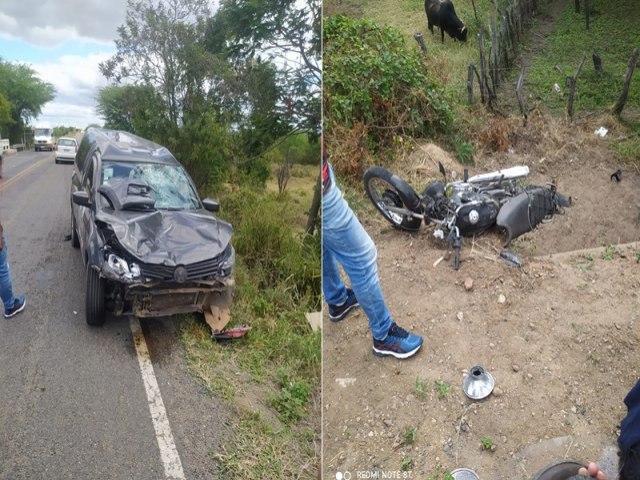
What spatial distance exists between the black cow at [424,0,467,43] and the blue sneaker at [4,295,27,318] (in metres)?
1.53

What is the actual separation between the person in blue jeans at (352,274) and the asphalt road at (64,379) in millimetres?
444

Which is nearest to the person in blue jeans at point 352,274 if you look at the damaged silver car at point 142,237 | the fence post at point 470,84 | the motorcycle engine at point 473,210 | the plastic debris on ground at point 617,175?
the damaged silver car at point 142,237

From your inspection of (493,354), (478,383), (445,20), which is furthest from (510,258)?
(445,20)

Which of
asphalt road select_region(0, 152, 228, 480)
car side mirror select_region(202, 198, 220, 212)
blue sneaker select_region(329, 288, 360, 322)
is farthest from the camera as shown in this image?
blue sneaker select_region(329, 288, 360, 322)

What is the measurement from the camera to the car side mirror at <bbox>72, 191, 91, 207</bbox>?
118 cm

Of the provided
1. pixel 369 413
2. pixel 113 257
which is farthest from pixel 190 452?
pixel 369 413

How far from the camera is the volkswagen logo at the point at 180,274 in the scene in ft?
4.19

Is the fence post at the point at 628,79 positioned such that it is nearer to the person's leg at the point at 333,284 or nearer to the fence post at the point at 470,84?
the fence post at the point at 470,84

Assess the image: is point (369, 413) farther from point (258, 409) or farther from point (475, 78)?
point (475, 78)

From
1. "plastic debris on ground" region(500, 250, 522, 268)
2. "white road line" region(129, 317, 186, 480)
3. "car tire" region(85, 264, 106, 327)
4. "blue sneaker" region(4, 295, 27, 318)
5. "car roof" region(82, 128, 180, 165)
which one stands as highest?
"car roof" region(82, 128, 180, 165)

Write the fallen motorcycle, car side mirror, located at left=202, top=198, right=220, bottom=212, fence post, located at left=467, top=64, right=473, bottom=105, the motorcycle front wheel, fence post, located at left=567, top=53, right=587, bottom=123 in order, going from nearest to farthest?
car side mirror, located at left=202, top=198, right=220, bottom=212 → the motorcycle front wheel → the fallen motorcycle → fence post, located at left=467, top=64, right=473, bottom=105 → fence post, located at left=567, top=53, right=587, bottom=123

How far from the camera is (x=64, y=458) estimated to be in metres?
0.90

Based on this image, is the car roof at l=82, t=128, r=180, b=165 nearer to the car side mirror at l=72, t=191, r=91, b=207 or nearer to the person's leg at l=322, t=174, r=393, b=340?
the car side mirror at l=72, t=191, r=91, b=207

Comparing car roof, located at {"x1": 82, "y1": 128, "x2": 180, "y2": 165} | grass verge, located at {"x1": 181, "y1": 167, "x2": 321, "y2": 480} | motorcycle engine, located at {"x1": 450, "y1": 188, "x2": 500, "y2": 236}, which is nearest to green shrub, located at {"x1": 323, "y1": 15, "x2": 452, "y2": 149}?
motorcycle engine, located at {"x1": 450, "y1": 188, "x2": 500, "y2": 236}
